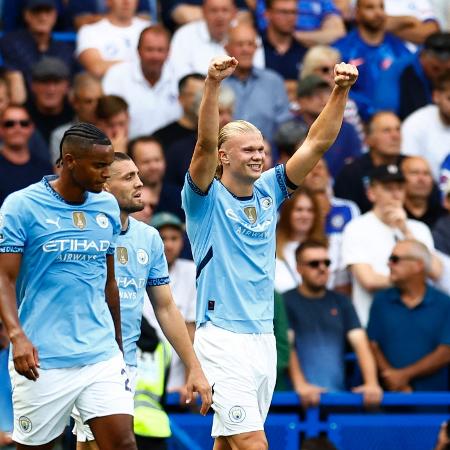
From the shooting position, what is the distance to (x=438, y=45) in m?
14.5

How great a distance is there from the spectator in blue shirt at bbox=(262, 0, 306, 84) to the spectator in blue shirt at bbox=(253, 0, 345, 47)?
0.48ft

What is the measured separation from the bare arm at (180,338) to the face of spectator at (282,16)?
6813 mm

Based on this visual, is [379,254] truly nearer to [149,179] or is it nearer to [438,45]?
[149,179]

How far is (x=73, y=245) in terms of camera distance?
754 cm

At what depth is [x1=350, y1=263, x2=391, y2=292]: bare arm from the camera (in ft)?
39.2

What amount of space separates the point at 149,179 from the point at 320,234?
1.57 meters

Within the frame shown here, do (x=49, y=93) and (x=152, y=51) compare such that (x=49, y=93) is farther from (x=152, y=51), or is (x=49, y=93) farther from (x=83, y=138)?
(x=83, y=138)

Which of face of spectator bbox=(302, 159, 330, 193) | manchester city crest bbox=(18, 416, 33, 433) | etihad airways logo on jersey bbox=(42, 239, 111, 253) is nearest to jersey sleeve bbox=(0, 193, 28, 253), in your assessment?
etihad airways logo on jersey bbox=(42, 239, 111, 253)

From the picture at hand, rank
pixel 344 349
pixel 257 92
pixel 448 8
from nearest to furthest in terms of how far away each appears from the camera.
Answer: pixel 344 349, pixel 257 92, pixel 448 8

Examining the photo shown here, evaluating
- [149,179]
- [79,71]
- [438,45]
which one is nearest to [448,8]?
[438,45]

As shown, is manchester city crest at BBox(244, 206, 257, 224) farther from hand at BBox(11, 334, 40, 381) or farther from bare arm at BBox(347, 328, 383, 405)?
bare arm at BBox(347, 328, 383, 405)

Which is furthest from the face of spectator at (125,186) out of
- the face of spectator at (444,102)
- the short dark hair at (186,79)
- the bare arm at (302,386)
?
the face of spectator at (444,102)

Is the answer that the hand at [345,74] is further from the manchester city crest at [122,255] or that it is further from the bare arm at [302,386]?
the bare arm at [302,386]

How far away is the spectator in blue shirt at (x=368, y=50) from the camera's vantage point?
1489 centimetres
